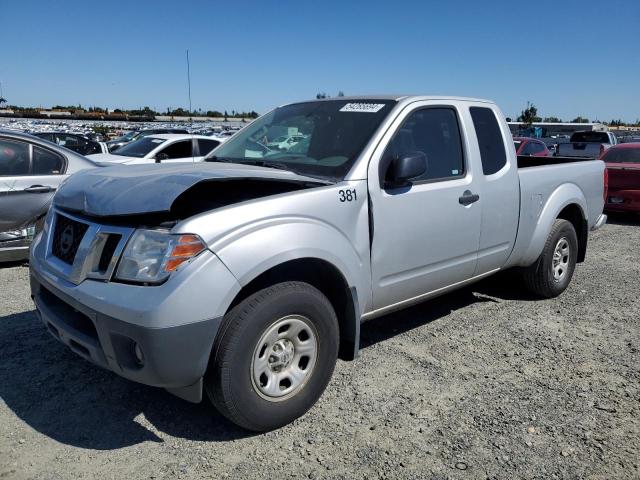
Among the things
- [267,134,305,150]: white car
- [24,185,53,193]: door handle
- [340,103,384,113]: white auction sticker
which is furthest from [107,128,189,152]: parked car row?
[340,103,384,113]: white auction sticker

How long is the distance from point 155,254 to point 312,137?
5.60 feet

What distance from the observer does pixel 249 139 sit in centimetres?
448

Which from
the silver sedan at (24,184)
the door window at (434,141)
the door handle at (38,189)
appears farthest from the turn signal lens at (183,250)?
the door handle at (38,189)

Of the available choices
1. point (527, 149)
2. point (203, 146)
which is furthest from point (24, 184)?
point (527, 149)

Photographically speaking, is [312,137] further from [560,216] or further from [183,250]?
[560,216]

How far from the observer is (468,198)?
13.5ft

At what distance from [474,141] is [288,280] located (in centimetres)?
209

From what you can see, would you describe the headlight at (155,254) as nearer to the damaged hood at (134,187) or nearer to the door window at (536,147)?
the damaged hood at (134,187)

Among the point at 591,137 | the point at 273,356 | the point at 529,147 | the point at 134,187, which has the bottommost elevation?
the point at 273,356

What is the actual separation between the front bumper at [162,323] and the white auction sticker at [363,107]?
1.79 m

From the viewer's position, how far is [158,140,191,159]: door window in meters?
12.3

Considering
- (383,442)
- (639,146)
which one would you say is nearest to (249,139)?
(383,442)

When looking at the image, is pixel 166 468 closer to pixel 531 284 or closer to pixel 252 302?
pixel 252 302

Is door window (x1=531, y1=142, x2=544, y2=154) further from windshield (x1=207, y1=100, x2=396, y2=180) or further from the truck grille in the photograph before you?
the truck grille
